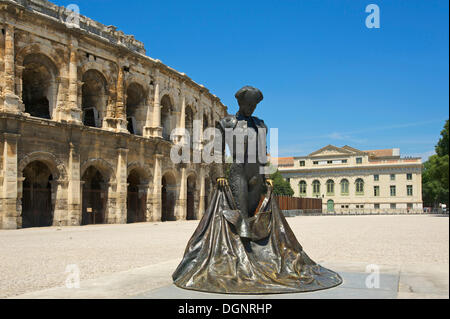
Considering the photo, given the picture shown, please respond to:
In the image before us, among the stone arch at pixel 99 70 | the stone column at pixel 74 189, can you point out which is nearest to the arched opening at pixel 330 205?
the stone arch at pixel 99 70

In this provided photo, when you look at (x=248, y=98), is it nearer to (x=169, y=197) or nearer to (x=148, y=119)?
(x=148, y=119)

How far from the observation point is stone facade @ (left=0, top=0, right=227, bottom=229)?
63.8 ft

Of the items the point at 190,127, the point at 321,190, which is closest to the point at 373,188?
the point at 321,190

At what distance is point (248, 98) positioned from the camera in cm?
595

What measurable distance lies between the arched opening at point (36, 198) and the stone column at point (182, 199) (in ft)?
28.8

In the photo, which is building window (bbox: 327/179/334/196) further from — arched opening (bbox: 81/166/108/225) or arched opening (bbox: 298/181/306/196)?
arched opening (bbox: 81/166/108/225)

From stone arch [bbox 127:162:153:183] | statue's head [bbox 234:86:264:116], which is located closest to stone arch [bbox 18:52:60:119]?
stone arch [bbox 127:162:153:183]

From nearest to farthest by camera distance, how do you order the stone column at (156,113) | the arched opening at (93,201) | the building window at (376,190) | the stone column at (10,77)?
the stone column at (10,77) < the arched opening at (93,201) < the stone column at (156,113) < the building window at (376,190)

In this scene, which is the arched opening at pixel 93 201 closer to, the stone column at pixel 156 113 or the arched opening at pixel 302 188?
the stone column at pixel 156 113

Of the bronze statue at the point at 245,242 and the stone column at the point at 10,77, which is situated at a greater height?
the stone column at the point at 10,77

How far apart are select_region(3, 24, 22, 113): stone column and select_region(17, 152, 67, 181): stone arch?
86.1 inches

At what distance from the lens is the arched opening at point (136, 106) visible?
2739 cm

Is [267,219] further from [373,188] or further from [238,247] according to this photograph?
[373,188]
